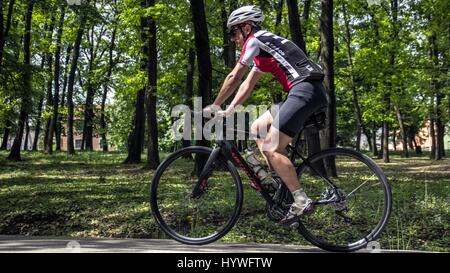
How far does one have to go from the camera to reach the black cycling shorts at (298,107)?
14.3 feet

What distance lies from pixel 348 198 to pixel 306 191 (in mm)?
429

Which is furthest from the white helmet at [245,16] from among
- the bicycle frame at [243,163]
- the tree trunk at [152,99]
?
the tree trunk at [152,99]

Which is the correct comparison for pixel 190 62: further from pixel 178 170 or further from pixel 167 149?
pixel 167 149

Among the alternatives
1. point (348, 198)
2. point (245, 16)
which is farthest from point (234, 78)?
point (348, 198)

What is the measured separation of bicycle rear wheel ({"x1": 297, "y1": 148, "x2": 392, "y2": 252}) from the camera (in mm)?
4523

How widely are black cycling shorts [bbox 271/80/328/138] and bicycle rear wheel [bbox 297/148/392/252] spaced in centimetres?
48

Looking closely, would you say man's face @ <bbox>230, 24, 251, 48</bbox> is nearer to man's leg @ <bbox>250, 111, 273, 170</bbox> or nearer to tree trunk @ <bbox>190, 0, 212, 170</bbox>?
man's leg @ <bbox>250, 111, 273, 170</bbox>

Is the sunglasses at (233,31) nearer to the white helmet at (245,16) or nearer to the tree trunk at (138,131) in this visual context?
the white helmet at (245,16)

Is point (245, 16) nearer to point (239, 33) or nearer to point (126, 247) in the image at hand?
point (239, 33)

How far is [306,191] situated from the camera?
488 cm
